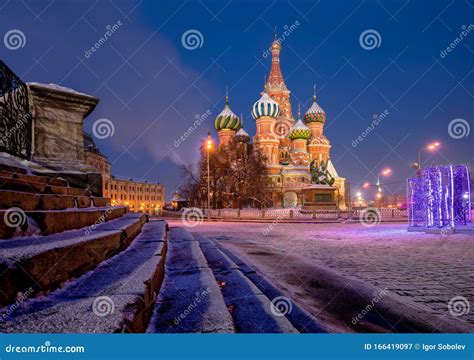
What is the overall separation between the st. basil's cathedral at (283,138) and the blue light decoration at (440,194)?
2824 cm

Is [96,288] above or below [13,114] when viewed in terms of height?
below

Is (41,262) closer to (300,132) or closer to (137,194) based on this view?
(300,132)

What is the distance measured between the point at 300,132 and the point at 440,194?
43.5 metres

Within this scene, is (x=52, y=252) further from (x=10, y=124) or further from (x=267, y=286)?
(x=10, y=124)

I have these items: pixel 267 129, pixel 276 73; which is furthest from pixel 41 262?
→ pixel 276 73

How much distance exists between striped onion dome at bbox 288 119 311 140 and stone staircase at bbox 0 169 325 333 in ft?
173

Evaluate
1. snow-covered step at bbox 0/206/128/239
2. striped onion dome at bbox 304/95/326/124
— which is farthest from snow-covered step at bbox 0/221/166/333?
striped onion dome at bbox 304/95/326/124

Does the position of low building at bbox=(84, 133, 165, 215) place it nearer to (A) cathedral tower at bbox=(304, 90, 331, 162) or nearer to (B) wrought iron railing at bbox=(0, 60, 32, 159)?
(A) cathedral tower at bbox=(304, 90, 331, 162)

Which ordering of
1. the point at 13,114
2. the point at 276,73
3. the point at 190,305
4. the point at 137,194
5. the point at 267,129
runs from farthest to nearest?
the point at 137,194
the point at 276,73
the point at 267,129
the point at 13,114
the point at 190,305

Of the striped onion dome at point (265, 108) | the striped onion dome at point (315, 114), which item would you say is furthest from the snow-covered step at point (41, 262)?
the striped onion dome at point (315, 114)

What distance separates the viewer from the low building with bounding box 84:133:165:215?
59.5 meters

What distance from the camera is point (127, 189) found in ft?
261

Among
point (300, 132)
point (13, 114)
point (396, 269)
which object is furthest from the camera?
point (300, 132)

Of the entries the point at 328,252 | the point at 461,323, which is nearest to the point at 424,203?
the point at 328,252
